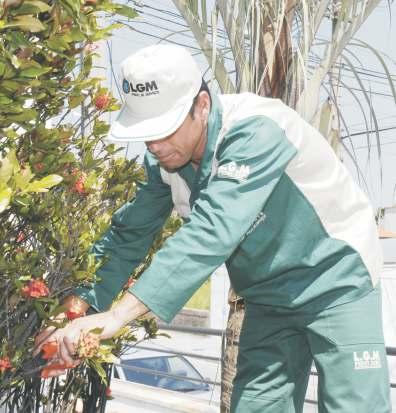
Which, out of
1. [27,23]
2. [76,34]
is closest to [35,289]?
[76,34]

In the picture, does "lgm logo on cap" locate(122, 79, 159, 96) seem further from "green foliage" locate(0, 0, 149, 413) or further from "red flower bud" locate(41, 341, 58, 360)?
"red flower bud" locate(41, 341, 58, 360)

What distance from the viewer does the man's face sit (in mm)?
2391

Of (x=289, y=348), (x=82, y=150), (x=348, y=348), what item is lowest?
(x=289, y=348)

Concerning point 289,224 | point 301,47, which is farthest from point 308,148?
point 301,47

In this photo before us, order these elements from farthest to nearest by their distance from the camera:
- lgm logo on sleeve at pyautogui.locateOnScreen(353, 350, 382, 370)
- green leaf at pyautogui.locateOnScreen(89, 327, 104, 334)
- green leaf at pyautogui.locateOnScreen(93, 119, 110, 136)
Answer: green leaf at pyautogui.locateOnScreen(93, 119, 110, 136) → lgm logo on sleeve at pyautogui.locateOnScreen(353, 350, 382, 370) → green leaf at pyautogui.locateOnScreen(89, 327, 104, 334)

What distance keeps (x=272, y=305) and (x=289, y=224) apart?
1.01ft

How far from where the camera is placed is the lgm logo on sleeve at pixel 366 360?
254cm

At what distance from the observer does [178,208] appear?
112 inches

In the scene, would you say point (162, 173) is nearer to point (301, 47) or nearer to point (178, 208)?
point (178, 208)

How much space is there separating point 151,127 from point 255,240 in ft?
1.76

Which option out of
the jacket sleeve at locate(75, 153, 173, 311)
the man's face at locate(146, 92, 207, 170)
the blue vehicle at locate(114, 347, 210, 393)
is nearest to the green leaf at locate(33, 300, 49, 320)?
the jacket sleeve at locate(75, 153, 173, 311)

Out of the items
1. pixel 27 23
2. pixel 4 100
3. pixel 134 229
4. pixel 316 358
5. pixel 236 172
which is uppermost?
pixel 27 23

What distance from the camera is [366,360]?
8.36 feet

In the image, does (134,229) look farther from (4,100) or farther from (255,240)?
(4,100)
